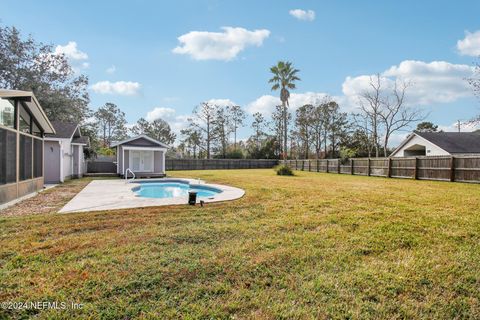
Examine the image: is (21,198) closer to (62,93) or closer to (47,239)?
(47,239)

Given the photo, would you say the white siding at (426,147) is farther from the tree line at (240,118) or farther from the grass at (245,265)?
the grass at (245,265)

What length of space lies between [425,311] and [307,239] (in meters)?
1.92

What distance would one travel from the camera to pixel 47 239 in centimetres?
413

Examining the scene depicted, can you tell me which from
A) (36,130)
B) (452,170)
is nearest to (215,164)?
(36,130)

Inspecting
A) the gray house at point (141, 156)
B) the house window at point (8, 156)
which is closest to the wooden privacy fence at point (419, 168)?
the gray house at point (141, 156)

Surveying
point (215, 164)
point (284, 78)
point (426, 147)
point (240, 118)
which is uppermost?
point (284, 78)

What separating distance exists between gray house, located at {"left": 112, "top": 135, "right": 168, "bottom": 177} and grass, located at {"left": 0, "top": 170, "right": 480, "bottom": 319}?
45.2ft

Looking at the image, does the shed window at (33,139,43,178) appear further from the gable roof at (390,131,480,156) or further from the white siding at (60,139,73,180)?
the gable roof at (390,131,480,156)

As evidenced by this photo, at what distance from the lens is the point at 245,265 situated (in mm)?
3244

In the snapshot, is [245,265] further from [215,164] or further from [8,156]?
[215,164]

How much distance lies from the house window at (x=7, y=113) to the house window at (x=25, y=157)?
2.72 feet

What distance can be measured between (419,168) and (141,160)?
18.5m

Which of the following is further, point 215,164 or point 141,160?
point 215,164

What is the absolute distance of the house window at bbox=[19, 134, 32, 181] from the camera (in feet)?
27.3
